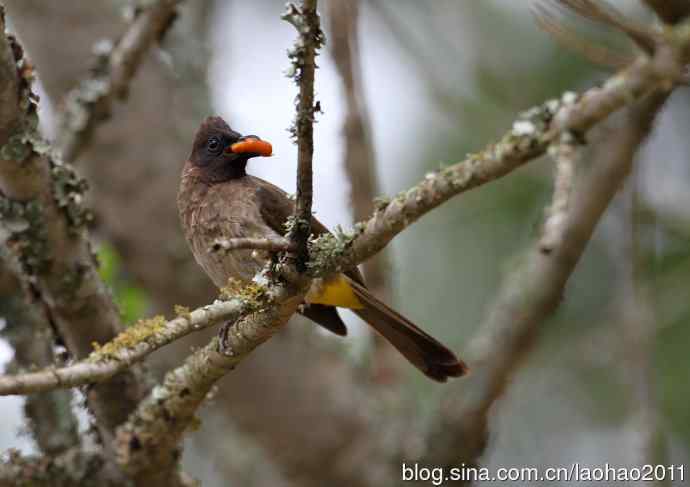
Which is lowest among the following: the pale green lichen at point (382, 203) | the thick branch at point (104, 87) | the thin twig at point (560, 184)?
the thin twig at point (560, 184)

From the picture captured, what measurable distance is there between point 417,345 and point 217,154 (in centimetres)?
129

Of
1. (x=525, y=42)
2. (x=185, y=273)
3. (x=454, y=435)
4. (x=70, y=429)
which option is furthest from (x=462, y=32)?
(x=70, y=429)

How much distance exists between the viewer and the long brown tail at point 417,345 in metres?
4.08

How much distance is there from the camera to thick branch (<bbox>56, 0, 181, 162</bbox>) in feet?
15.0

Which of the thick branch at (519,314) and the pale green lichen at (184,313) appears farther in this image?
the thick branch at (519,314)

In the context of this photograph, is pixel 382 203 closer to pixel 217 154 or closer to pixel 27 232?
pixel 27 232

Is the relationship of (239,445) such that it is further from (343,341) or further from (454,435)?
(454,435)

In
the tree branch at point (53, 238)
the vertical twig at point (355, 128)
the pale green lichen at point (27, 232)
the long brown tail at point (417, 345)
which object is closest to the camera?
the tree branch at point (53, 238)

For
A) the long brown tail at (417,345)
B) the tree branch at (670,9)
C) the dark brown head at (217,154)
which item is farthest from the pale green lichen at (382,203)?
the dark brown head at (217,154)

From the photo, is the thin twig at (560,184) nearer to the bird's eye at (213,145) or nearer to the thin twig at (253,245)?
the thin twig at (253,245)

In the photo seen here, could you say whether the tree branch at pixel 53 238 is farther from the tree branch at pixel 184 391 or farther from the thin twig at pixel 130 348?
the thin twig at pixel 130 348

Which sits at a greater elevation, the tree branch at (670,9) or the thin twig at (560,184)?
the tree branch at (670,9)

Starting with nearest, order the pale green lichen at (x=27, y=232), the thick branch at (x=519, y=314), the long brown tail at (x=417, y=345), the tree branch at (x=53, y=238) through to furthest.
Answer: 1. the tree branch at (x=53, y=238)
2. the pale green lichen at (x=27, y=232)
3. the thick branch at (x=519, y=314)
4. the long brown tail at (x=417, y=345)

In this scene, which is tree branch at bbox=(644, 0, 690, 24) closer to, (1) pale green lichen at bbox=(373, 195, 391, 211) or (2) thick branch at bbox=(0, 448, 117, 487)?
(1) pale green lichen at bbox=(373, 195, 391, 211)
